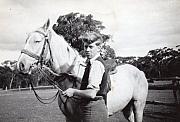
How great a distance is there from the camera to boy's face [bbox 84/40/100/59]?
110 centimetres

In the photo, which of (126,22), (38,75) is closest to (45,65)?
(38,75)

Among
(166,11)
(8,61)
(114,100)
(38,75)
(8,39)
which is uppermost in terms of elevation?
(166,11)

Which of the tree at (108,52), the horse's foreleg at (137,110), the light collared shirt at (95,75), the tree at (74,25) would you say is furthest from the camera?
the horse's foreleg at (137,110)

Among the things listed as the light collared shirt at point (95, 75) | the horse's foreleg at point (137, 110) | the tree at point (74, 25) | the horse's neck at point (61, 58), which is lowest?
the horse's foreleg at point (137, 110)

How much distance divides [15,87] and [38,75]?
0.64 m

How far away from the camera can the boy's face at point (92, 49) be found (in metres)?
1.10

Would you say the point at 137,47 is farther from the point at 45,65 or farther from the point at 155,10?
the point at 45,65

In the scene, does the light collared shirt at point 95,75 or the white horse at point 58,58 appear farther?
the white horse at point 58,58

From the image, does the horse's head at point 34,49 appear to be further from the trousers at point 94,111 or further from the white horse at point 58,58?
the trousers at point 94,111

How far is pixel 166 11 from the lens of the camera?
1.78 m

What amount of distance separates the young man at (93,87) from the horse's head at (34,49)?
0.41 metres

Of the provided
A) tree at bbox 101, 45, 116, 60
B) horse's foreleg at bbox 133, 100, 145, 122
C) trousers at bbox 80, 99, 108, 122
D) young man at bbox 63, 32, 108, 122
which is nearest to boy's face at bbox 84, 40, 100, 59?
young man at bbox 63, 32, 108, 122

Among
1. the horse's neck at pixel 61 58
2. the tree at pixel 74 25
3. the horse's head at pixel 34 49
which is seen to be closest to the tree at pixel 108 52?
the tree at pixel 74 25

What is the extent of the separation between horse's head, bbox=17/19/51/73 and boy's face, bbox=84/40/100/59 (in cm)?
43
